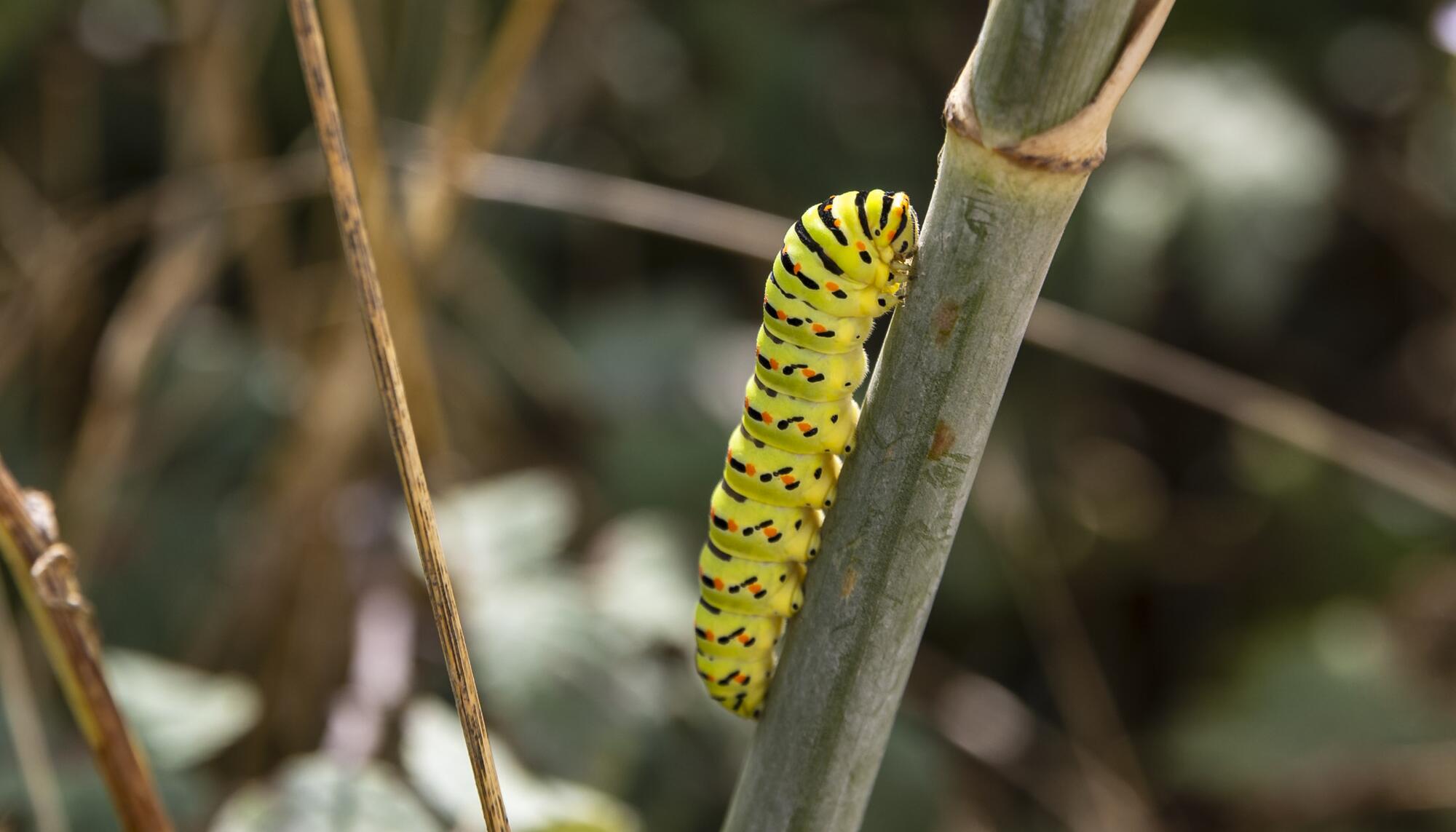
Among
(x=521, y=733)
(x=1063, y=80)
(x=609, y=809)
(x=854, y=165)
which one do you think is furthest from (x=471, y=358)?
(x=1063, y=80)

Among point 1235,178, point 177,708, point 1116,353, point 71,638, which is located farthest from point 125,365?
point 1235,178

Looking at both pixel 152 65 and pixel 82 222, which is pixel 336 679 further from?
pixel 152 65

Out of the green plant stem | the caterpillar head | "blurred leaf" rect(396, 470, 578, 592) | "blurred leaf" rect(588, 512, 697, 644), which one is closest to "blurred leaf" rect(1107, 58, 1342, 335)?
"blurred leaf" rect(588, 512, 697, 644)

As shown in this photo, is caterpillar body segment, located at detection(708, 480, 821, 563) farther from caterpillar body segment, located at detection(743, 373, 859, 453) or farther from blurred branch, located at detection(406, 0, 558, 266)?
blurred branch, located at detection(406, 0, 558, 266)

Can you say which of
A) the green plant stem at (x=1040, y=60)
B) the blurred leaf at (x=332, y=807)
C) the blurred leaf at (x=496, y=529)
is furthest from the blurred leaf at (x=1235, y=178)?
the green plant stem at (x=1040, y=60)

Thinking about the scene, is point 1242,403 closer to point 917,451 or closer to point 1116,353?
point 1116,353
